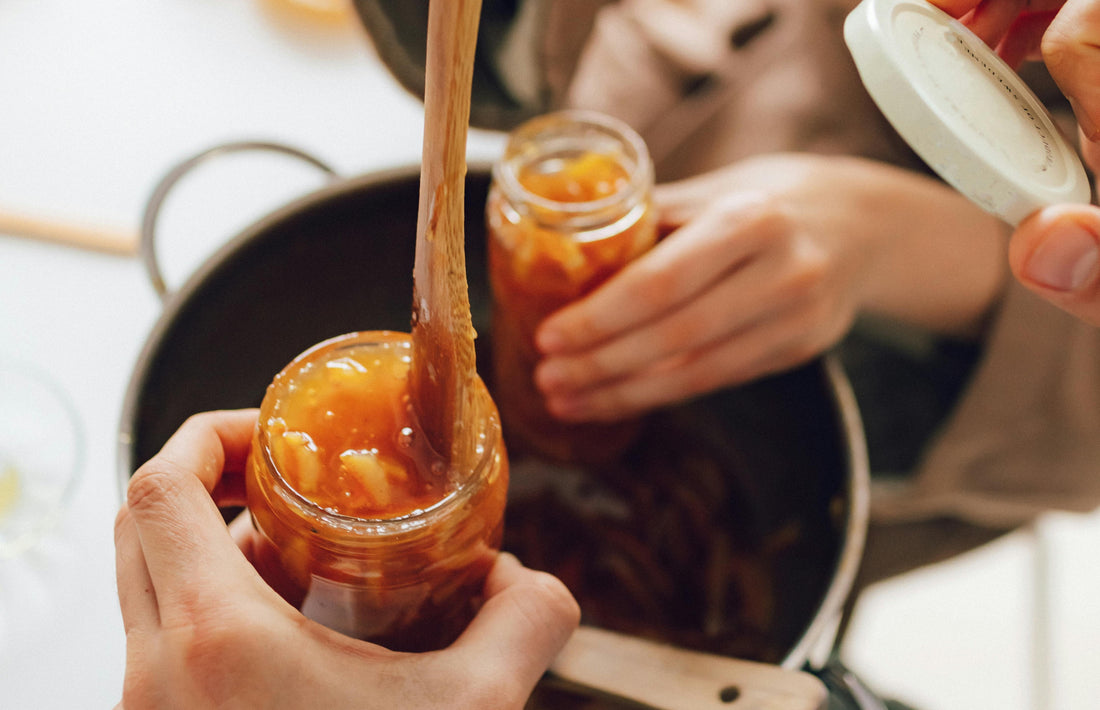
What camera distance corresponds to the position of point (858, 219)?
0.49 metres

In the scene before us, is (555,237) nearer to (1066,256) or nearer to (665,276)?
(665,276)

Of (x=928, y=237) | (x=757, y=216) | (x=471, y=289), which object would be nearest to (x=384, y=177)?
(x=471, y=289)

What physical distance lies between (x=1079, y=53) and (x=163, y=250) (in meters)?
0.57

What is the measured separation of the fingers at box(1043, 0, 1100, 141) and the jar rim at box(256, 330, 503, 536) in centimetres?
22

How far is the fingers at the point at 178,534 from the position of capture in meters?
0.24

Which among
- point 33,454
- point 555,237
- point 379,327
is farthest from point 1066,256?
point 33,454

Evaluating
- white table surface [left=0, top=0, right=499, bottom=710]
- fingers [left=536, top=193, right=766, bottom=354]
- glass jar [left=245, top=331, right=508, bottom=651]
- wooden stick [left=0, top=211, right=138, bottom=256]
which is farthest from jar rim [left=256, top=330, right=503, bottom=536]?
wooden stick [left=0, top=211, right=138, bottom=256]

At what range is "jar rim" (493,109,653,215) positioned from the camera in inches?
15.8

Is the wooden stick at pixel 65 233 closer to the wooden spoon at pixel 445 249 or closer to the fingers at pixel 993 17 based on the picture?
the wooden spoon at pixel 445 249

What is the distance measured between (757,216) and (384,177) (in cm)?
20

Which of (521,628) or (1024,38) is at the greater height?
(1024,38)

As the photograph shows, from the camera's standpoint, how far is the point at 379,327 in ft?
1.62

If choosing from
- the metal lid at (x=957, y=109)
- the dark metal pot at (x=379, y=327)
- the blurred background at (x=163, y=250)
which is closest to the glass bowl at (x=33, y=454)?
the blurred background at (x=163, y=250)

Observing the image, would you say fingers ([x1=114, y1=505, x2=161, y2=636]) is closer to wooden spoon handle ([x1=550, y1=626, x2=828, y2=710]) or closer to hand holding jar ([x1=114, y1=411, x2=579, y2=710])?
hand holding jar ([x1=114, y1=411, x2=579, y2=710])
